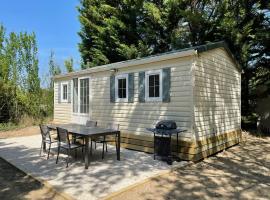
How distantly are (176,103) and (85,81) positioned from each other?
4863mm

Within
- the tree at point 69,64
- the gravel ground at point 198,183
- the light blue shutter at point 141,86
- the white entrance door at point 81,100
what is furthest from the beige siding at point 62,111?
the tree at point 69,64

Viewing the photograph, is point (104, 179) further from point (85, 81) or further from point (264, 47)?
point (264, 47)

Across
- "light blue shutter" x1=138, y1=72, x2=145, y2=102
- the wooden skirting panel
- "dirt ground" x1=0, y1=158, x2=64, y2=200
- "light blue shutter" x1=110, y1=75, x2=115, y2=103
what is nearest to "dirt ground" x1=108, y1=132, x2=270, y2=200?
the wooden skirting panel

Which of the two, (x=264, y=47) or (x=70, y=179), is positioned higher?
(x=264, y=47)

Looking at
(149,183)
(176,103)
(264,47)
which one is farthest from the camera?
(264,47)

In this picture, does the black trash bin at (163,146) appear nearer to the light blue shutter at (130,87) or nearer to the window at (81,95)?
the light blue shutter at (130,87)

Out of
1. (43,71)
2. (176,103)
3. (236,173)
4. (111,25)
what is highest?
(111,25)

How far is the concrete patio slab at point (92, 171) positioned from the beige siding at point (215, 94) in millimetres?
1862

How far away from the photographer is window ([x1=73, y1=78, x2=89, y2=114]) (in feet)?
35.5

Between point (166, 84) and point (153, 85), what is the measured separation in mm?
568

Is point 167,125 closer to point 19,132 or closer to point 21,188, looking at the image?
point 21,188

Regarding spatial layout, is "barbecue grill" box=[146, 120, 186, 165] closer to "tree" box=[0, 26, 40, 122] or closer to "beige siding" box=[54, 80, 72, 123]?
"beige siding" box=[54, 80, 72, 123]

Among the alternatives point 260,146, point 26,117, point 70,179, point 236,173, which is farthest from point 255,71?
point 26,117

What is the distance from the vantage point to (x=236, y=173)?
6035mm
